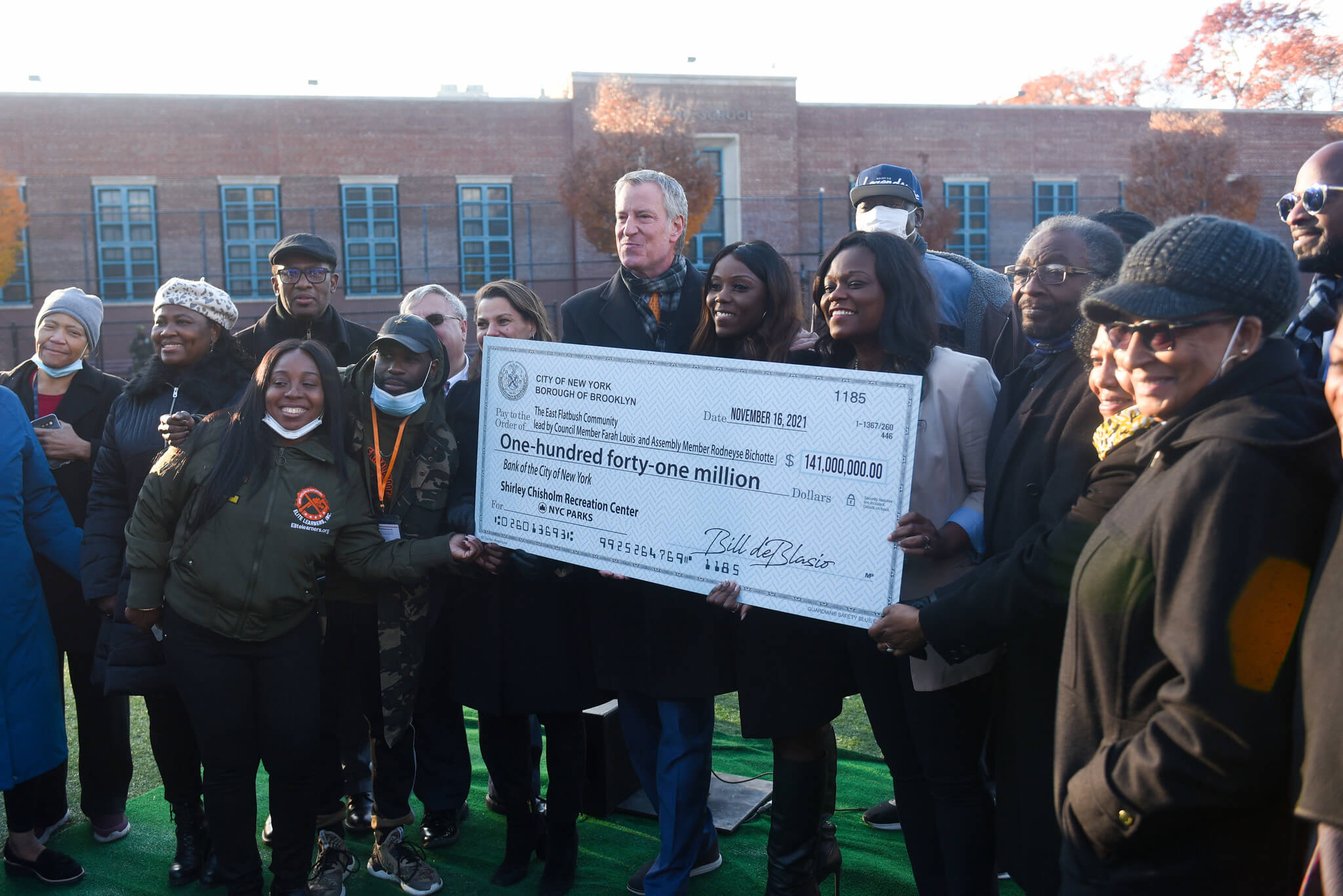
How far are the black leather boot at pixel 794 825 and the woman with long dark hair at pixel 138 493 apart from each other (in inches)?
91.2

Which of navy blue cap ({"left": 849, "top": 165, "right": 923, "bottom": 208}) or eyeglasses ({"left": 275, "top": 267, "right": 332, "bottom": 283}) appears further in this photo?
navy blue cap ({"left": 849, "top": 165, "right": 923, "bottom": 208})

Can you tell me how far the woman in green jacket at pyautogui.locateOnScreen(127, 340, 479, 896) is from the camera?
3.53 metres

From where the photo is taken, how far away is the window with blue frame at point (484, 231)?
29.5 m

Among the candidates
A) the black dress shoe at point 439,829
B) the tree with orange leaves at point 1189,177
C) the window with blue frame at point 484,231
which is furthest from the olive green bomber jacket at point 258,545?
the tree with orange leaves at point 1189,177

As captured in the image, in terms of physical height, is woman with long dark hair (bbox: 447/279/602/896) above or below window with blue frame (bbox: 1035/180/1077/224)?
below

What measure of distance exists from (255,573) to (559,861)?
5.25 ft

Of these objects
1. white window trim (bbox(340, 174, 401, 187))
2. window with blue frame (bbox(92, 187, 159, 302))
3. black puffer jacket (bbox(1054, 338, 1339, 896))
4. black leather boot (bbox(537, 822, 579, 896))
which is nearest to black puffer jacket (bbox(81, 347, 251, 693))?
black leather boot (bbox(537, 822, 579, 896))

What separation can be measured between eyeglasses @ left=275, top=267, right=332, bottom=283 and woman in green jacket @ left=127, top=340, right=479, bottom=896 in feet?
4.37

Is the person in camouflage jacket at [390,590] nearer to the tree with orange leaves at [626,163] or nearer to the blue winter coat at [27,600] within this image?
the blue winter coat at [27,600]

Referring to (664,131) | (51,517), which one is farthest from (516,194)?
(51,517)

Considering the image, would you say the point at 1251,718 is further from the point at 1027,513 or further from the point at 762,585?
the point at 762,585

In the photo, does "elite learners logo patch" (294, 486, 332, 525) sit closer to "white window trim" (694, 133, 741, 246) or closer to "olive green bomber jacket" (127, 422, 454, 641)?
"olive green bomber jacket" (127, 422, 454, 641)

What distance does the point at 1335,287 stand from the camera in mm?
3250

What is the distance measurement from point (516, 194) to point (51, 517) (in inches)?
1070
